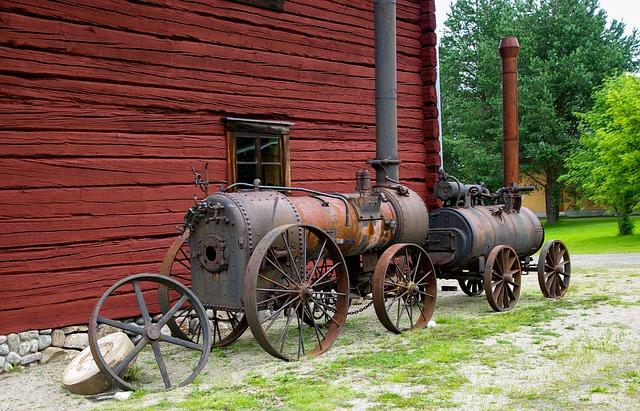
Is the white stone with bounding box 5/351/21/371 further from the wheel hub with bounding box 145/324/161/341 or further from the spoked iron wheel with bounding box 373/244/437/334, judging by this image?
the spoked iron wheel with bounding box 373/244/437/334

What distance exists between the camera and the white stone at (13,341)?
24.1 feet

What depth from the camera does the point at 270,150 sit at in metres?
10.0

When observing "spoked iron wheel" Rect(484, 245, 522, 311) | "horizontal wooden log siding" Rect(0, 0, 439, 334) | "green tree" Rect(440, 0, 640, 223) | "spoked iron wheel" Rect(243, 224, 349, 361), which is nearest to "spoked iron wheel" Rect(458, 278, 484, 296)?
"spoked iron wheel" Rect(484, 245, 522, 311)

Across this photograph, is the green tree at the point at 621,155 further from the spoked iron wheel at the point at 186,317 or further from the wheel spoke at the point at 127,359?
the wheel spoke at the point at 127,359

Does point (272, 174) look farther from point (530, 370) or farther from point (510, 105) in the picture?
point (510, 105)

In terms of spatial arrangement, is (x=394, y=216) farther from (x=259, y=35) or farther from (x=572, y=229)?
(x=572, y=229)

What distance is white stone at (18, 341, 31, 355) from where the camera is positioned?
743 cm

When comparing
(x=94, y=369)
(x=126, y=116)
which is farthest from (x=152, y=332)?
(x=126, y=116)

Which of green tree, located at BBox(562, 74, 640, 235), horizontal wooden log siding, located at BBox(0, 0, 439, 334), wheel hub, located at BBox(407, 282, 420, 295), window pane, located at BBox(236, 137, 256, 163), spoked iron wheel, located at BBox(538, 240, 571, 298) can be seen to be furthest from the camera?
green tree, located at BBox(562, 74, 640, 235)

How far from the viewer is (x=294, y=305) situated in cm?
782

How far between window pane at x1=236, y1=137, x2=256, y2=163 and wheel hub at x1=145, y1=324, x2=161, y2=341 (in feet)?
12.1

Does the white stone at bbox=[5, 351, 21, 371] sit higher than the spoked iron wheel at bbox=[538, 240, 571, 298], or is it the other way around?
the spoked iron wheel at bbox=[538, 240, 571, 298]

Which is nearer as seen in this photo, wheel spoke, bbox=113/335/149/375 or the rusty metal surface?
wheel spoke, bbox=113/335/149/375

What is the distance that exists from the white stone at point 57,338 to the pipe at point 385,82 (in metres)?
4.47
